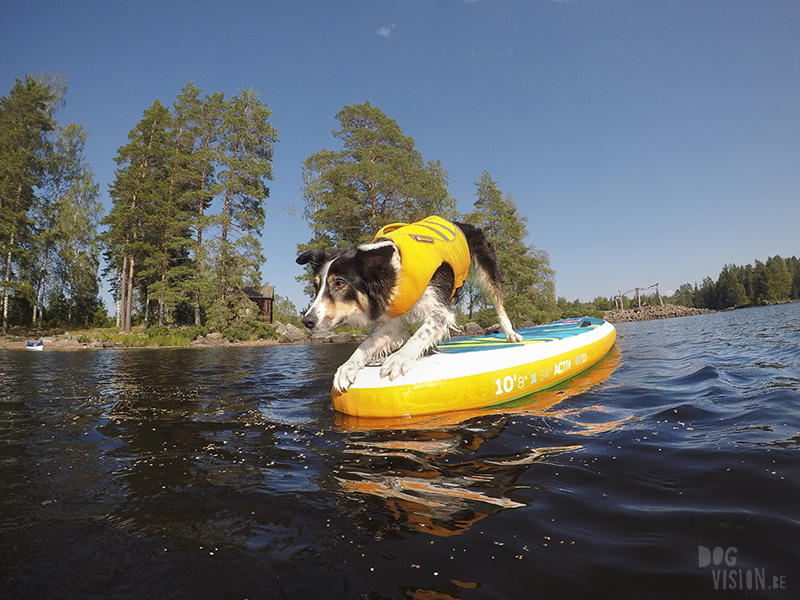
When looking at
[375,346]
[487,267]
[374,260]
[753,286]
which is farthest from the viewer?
[753,286]

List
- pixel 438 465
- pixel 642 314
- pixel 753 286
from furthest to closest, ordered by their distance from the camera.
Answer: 1. pixel 753 286
2. pixel 642 314
3. pixel 438 465

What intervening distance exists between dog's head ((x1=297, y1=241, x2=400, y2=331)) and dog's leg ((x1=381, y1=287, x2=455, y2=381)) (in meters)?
0.53

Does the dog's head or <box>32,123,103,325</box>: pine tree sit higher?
<box>32,123,103,325</box>: pine tree

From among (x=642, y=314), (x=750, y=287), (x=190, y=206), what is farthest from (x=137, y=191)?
(x=750, y=287)

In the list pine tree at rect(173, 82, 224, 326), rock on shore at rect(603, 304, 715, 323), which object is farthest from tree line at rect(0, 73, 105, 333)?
rock on shore at rect(603, 304, 715, 323)

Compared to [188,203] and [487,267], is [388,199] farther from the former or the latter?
[487,267]

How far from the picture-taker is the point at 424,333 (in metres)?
4.62

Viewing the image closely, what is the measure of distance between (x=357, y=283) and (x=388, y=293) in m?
0.36

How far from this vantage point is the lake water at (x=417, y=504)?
1573mm

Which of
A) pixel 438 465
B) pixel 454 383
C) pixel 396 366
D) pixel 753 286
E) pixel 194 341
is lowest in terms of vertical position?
pixel 194 341

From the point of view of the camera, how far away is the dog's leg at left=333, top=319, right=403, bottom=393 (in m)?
4.55

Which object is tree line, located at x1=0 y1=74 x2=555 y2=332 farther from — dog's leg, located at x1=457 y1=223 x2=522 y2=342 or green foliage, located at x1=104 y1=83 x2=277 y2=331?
dog's leg, located at x1=457 y1=223 x2=522 y2=342

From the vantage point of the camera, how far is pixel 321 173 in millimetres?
30703

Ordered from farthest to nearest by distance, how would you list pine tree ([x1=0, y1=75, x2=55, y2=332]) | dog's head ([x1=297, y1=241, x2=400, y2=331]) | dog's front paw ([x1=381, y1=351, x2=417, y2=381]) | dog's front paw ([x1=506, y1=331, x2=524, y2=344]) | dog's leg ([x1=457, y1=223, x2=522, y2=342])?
1. pine tree ([x1=0, y1=75, x2=55, y2=332])
2. dog's leg ([x1=457, y1=223, x2=522, y2=342])
3. dog's front paw ([x1=506, y1=331, x2=524, y2=344])
4. dog's front paw ([x1=381, y1=351, x2=417, y2=381])
5. dog's head ([x1=297, y1=241, x2=400, y2=331])
